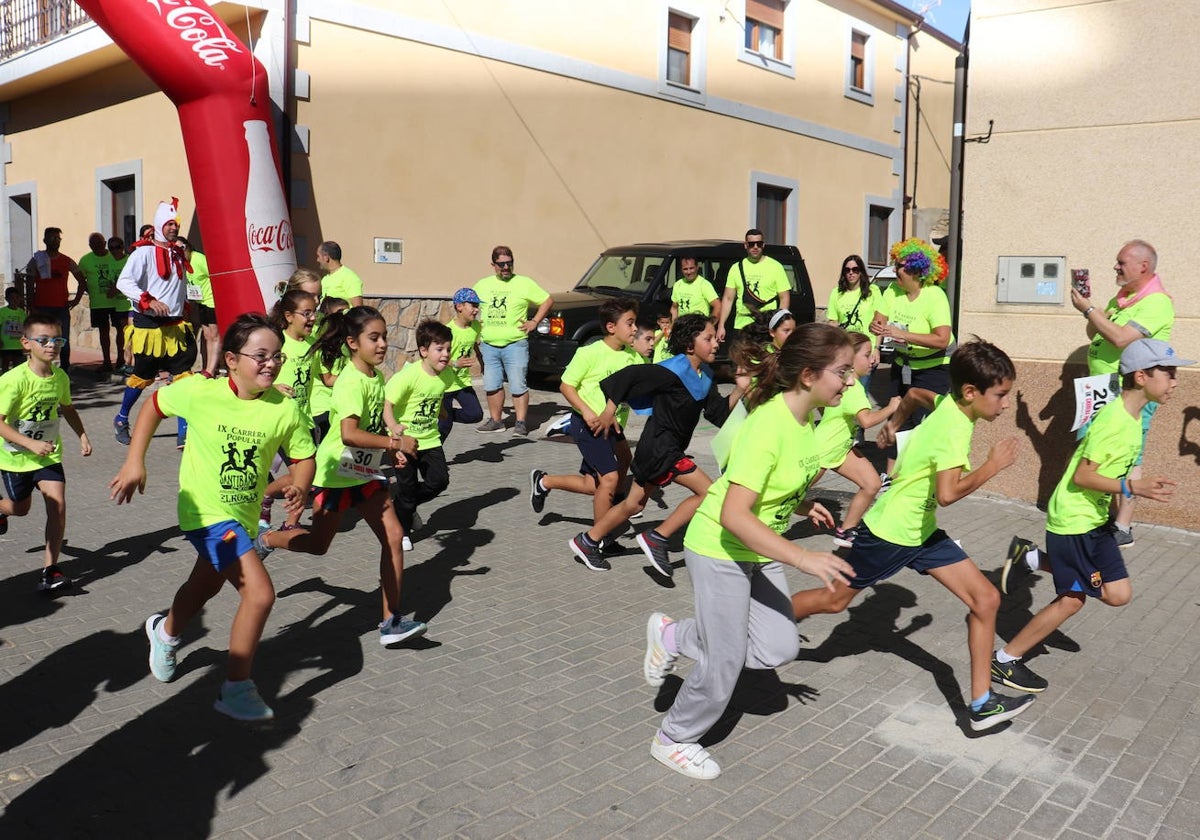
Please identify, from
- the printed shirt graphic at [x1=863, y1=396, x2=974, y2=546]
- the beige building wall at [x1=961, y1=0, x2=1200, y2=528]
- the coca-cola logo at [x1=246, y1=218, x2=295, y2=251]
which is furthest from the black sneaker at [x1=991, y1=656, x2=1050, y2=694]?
the coca-cola logo at [x1=246, y1=218, x2=295, y2=251]

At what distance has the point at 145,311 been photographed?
10.7 m

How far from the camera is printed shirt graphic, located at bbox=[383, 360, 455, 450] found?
20.5 ft

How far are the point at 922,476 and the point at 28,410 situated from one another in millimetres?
4710

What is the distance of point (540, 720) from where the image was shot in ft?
14.4

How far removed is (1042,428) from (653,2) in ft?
41.4

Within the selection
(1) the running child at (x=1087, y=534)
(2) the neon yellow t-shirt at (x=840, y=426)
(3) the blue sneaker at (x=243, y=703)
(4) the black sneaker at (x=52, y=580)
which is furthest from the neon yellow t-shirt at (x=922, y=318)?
(4) the black sneaker at (x=52, y=580)

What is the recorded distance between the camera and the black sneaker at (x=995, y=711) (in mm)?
4234

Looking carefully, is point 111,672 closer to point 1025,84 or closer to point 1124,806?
point 1124,806

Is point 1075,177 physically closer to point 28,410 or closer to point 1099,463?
point 1099,463

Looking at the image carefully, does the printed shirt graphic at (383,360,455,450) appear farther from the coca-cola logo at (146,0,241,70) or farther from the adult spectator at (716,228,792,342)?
the coca-cola logo at (146,0,241,70)

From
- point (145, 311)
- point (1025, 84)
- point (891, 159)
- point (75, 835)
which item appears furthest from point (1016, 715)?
point (891, 159)

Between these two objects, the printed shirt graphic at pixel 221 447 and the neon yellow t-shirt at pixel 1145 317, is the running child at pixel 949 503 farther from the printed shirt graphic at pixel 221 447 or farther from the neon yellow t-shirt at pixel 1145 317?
the neon yellow t-shirt at pixel 1145 317

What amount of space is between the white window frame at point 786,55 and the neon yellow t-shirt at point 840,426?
1545 cm

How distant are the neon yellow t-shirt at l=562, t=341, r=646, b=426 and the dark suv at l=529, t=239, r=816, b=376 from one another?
600 centimetres
